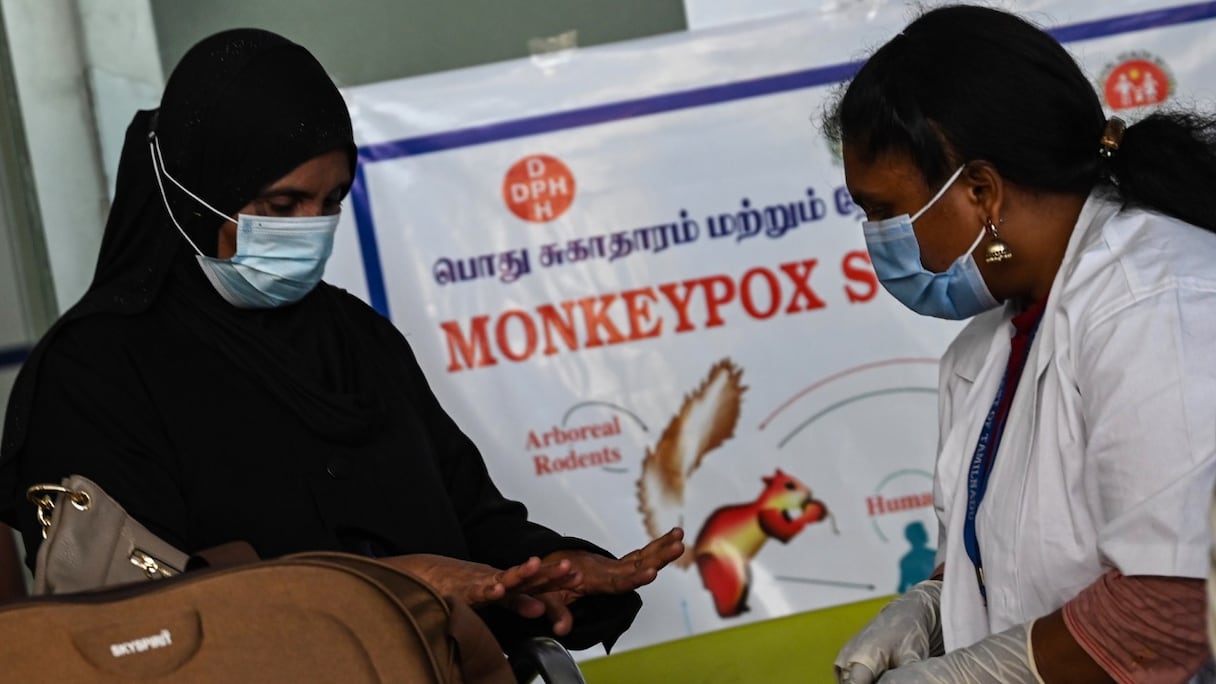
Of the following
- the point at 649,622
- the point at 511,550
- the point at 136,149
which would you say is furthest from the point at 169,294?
the point at 649,622

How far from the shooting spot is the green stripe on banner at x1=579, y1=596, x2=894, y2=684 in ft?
11.0

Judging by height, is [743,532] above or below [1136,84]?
below

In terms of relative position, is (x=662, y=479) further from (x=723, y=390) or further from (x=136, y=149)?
(x=136, y=149)

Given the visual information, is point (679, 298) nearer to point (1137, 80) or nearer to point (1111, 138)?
point (1137, 80)

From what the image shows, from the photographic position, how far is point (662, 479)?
3.38 metres

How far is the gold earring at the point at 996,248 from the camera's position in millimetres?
1860

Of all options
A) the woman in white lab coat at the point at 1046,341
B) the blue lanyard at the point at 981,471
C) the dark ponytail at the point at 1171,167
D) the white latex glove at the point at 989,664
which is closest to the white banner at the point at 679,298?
the woman in white lab coat at the point at 1046,341

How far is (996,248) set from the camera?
1863 millimetres

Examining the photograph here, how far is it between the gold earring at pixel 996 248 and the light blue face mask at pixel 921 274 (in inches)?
0.5

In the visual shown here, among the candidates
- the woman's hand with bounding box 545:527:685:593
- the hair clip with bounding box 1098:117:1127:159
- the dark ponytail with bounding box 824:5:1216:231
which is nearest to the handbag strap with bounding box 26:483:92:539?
the woman's hand with bounding box 545:527:685:593

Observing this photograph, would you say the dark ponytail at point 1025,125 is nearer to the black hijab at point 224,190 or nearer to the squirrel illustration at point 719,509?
the black hijab at point 224,190

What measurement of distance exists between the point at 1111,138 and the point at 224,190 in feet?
3.85

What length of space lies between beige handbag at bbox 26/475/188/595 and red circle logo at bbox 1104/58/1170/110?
2.36 m

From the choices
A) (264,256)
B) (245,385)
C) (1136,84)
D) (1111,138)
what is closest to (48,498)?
(245,385)
